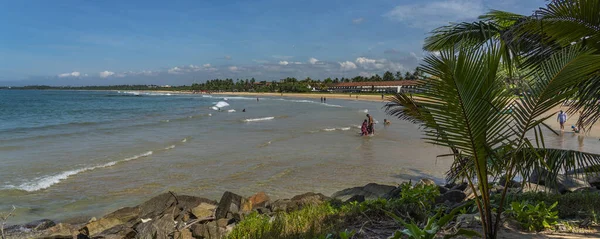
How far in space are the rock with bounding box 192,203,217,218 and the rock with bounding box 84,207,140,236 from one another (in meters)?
1.05

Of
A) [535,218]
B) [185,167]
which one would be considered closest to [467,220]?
[535,218]

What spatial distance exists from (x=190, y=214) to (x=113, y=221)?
49.4 inches

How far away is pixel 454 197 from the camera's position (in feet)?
21.4

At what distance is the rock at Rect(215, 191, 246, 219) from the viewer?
22.7ft

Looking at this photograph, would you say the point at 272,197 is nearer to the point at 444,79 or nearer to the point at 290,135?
the point at 444,79

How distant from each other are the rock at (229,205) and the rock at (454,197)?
3436 mm

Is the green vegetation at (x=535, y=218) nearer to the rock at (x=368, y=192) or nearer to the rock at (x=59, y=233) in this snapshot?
the rock at (x=368, y=192)

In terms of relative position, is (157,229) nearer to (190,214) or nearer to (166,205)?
(190,214)

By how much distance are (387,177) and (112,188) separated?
744 centimetres

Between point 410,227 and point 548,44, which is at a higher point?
point 548,44

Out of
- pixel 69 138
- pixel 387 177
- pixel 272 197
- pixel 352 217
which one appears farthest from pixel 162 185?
pixel 69 138

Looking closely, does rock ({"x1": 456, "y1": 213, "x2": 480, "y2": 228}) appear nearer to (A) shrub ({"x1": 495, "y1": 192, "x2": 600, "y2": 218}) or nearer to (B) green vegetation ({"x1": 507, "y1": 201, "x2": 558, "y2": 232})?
(B) green vegetation ({"x1": 507, "y1": 201, "x2": 558, "y2": 232})

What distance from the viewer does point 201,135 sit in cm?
2305

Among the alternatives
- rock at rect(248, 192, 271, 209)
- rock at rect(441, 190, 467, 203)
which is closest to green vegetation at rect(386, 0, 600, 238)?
rock at rect(441, 190, 467, 203)
